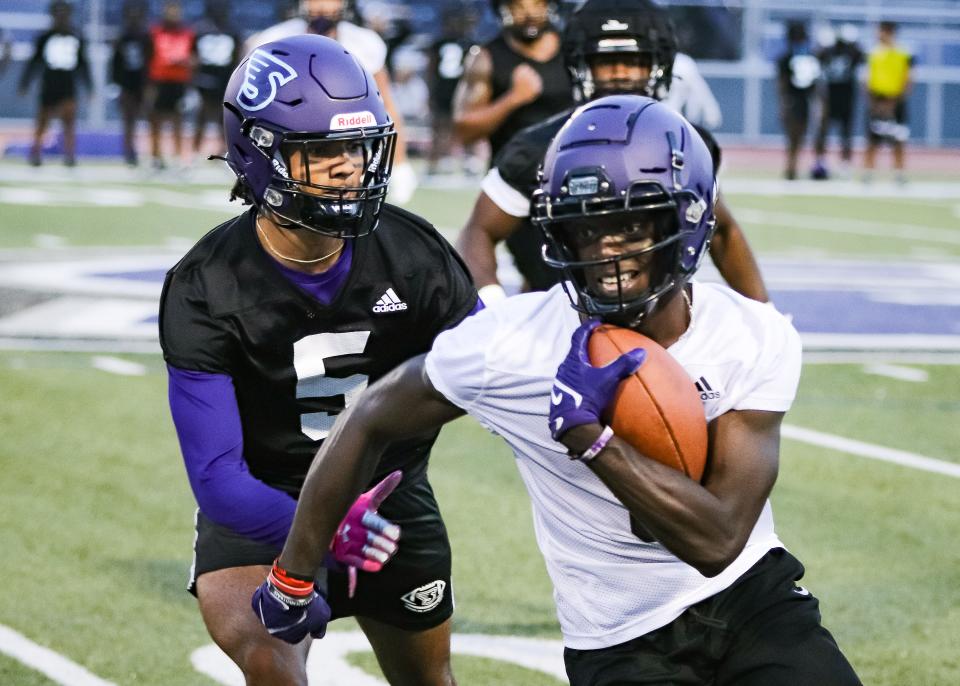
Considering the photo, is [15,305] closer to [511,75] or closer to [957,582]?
[511,75]

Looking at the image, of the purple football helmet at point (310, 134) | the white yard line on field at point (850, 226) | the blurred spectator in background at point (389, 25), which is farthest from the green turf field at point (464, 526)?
the blurred spectator in background at point (389, 25)

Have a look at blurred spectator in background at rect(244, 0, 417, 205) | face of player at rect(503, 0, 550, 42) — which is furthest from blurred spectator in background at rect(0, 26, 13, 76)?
face of player at rect(503, 0, 550, 42)

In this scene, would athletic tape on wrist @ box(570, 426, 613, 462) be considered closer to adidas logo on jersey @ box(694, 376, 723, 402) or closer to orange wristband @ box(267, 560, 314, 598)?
adidas logo on jersey @ box(694, 376, 723, 402)

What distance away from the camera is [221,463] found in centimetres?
399

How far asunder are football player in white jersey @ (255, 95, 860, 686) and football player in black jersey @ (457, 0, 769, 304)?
2195 mm

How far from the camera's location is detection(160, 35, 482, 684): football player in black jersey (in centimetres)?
399

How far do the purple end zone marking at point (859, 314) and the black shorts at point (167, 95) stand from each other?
12040 mm

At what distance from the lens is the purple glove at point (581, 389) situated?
10.3 ft

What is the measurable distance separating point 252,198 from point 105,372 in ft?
19.5

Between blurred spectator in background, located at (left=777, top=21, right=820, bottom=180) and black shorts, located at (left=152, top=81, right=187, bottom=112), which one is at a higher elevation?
black shorts, located at (left=152, top=81, right=187, bottom=112)

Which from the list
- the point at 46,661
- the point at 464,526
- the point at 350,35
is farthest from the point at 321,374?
the point at 350,35

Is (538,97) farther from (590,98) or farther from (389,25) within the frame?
(389,25)

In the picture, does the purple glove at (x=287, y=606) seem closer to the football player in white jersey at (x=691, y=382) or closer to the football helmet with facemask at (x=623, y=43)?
the football player in white jersey at (x=691, y=382)

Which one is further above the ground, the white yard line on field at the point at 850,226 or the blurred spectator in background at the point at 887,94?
the white yard line on field at the point at 850,226
